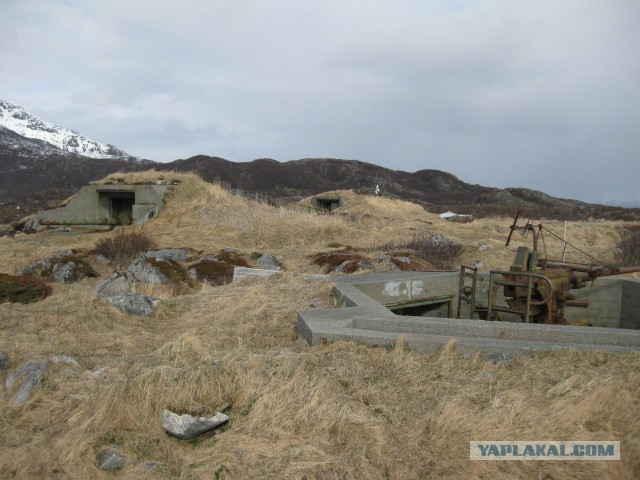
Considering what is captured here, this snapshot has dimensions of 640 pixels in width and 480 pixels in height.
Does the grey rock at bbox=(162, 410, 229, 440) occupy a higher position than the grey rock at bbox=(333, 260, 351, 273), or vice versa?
the grey rock at bbox=(333, 260, 351, 273)

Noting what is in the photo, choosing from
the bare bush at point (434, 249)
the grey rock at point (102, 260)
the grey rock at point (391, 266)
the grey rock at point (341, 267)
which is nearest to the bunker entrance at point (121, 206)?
the grey rock at point (102, 260)

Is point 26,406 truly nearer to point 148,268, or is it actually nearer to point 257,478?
point 257,478

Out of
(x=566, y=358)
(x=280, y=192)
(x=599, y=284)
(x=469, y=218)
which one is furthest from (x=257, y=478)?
(x=280, y=192)

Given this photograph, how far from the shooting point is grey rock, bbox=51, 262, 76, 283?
1149 cm

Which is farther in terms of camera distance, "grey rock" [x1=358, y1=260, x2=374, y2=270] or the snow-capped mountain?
the snow-capped mountain

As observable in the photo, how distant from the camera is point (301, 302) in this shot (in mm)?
6707

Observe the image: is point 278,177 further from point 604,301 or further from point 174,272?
point 604,301

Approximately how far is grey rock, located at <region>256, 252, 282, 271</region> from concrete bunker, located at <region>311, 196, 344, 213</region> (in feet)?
53.6

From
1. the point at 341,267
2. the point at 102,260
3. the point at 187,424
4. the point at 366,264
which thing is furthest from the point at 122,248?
the point at 187,424

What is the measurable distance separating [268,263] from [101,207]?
447 inches

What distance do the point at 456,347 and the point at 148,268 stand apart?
7747 millimetres

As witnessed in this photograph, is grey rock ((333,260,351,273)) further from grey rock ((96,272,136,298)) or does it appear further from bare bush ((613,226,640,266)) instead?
bare bush ((613,226,640,266))

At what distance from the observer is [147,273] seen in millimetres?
10258

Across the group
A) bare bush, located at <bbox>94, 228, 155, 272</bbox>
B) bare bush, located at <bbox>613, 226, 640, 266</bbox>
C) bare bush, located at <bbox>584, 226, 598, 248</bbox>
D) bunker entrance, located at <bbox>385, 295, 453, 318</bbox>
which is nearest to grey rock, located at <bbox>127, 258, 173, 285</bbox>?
bare bush, located at <bbox>94, 228, 155, 272</bbox>
